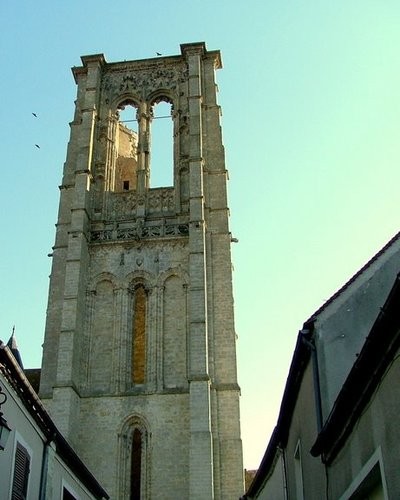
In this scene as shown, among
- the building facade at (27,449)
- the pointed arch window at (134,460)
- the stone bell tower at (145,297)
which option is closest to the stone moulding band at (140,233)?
the stone bell tower at (145,297)

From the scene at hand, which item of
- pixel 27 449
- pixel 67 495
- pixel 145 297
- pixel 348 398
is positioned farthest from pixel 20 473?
pixel 145 297

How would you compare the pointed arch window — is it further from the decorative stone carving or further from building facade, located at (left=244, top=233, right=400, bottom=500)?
the decorative stone carving

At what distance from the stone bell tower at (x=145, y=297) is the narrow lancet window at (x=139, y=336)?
49 mm

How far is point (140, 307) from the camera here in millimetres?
29203

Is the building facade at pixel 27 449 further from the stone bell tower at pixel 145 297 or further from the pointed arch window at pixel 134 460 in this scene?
the stone bell tower at pixel 145 297

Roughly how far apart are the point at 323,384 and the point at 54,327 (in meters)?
19.9

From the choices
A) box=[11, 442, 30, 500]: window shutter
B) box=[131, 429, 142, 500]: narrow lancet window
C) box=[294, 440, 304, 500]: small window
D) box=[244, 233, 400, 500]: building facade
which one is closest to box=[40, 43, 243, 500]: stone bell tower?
box=[131, 429, 142, 500]: narrow lancet window

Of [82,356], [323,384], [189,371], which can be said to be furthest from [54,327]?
[323,384]

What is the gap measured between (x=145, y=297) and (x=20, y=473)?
60.3ft

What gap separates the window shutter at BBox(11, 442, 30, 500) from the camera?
10594 millimetres

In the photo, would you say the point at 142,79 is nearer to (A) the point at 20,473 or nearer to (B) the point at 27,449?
(B) the point at 27,449

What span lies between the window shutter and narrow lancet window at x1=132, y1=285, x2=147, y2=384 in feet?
53.4

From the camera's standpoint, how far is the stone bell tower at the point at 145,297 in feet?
83.6

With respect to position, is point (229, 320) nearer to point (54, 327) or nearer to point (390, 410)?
point (54, 327)
